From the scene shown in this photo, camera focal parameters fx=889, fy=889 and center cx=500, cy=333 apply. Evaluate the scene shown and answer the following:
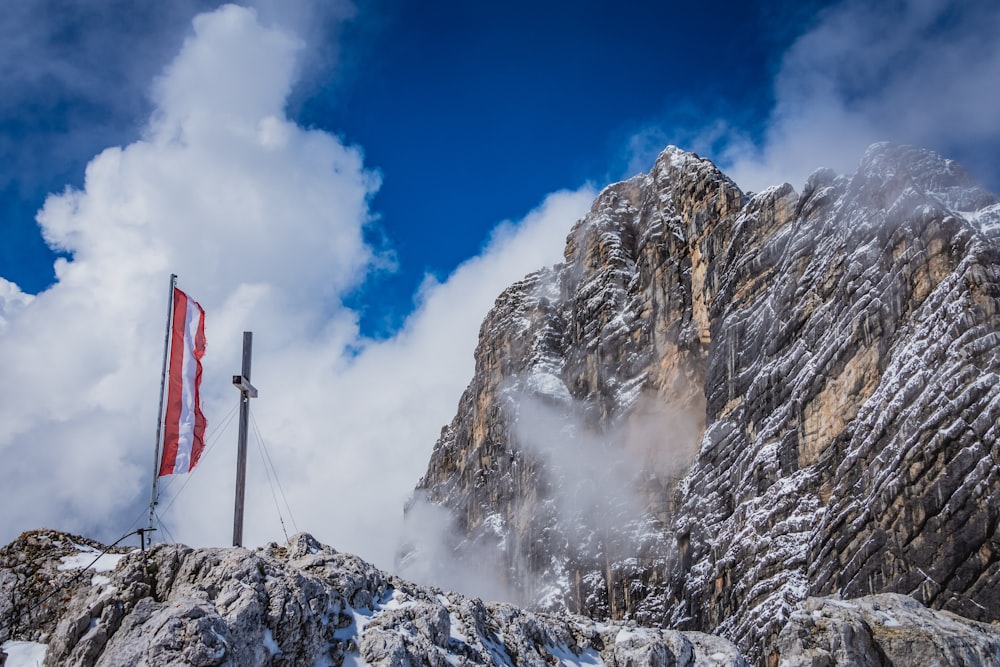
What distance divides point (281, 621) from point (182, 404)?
775cm

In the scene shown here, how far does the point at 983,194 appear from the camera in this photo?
52031mm

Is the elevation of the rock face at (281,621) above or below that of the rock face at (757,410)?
below

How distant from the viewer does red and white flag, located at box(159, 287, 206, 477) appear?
74.8 feet

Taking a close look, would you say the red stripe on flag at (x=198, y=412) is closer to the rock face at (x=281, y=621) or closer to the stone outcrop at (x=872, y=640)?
the rock face at (x=281, y=621)

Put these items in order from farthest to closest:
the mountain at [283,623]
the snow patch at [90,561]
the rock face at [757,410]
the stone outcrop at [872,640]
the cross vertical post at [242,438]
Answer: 1. the rock face at [757,410]
2. the stone outcrop at [872,640]
3. the cross vertical post at [242,438]
4. the snow patch at [90,561]
5. the mountain at [283,623]

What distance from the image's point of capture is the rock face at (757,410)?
43.1 meters

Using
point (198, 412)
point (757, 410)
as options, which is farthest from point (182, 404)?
point (757, 410)

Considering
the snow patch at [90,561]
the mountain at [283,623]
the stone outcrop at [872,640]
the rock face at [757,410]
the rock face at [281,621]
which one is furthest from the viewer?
the rock face at [757,410]

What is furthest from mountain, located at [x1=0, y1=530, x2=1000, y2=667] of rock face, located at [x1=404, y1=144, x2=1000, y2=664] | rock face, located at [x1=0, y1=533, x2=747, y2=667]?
rock face, located at [x1=404, y1=144, x2=1000, y2=664]

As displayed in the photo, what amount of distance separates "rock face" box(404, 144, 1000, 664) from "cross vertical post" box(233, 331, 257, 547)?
20.5 m

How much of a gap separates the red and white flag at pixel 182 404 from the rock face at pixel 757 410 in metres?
22.3

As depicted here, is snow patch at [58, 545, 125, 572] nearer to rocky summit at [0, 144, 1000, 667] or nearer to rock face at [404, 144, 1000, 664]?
rocky summit at [0, 144, 1000, 667]

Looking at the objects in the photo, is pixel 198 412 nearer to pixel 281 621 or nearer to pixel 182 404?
pixel 182 404

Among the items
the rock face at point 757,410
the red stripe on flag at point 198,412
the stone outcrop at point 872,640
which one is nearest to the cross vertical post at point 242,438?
the red stripe on flag at point 198,412
